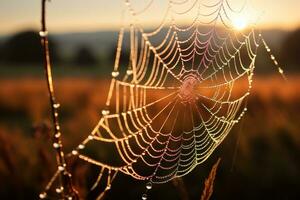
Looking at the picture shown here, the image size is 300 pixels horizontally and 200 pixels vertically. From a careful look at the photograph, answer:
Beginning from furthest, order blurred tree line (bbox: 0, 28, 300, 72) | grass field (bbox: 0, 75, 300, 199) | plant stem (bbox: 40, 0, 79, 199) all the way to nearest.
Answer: blurred tree line (bbox: 0, 28, 300, 72)
grass field (bbox: 0, 75, 300, 199)
plant stem (bbox: 40, 0, 79, 199)

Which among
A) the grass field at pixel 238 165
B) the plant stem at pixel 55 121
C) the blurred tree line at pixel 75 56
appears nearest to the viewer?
the plant stem at pixel 55 121

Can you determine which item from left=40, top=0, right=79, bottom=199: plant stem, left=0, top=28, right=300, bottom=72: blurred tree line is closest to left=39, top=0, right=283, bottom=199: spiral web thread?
left=40, top=0, right=79, bottom=199: plant stem

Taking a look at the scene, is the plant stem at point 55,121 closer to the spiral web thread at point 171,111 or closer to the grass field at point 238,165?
the spiral web thread at point 171,111

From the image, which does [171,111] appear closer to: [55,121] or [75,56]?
[55,121]

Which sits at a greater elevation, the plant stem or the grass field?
the plant stem

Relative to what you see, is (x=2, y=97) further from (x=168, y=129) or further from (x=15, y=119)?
(x=168, y=129)

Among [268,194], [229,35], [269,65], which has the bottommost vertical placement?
[269,65]

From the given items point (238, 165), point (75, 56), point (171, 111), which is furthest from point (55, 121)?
point (75, 56)

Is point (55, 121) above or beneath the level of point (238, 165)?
above

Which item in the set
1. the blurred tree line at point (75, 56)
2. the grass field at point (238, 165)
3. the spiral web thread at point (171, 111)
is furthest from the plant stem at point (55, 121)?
the blurred tree line at point (75, 56)

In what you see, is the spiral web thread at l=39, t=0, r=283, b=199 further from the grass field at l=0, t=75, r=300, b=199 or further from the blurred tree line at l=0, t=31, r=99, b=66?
the blurred tree line at l=0, t=31, r=99, b=66

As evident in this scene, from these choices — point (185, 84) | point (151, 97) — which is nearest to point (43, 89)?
point (151, 97)
